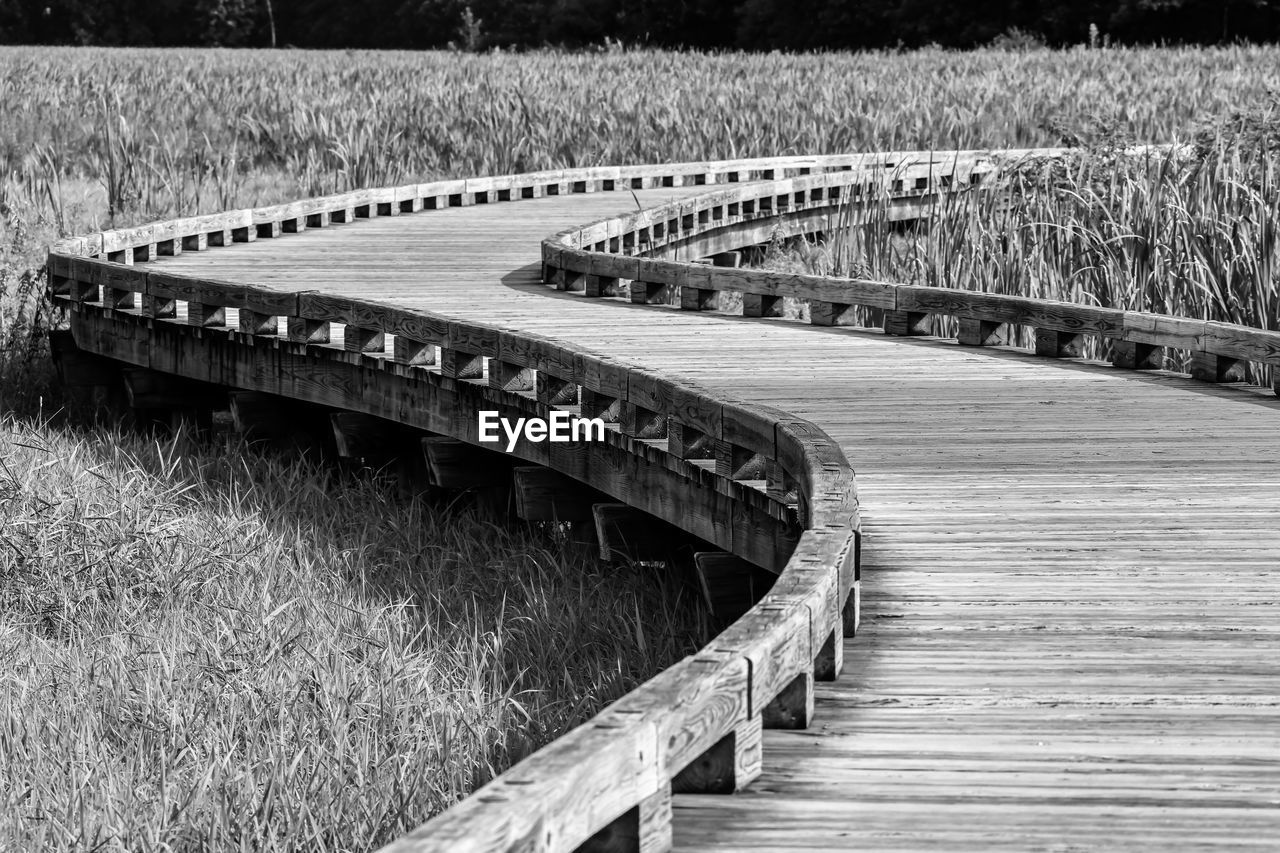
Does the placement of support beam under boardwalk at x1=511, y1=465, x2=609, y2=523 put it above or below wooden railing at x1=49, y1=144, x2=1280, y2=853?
below

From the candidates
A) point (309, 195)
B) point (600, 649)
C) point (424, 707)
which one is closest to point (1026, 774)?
point (424, 707)

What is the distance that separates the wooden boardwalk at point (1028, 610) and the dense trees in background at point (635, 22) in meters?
35.8

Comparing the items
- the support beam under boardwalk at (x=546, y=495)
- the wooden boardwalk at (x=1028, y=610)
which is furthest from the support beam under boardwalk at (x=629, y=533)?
the wooden boardwalk at (x=1028, y=610)

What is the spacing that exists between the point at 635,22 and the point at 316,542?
187 feet

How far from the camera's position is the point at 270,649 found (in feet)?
21.1

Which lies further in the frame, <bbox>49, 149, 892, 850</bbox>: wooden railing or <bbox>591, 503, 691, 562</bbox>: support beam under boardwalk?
<bbox>591, 503, 691, 562</bbox>: support beam under boardwalk

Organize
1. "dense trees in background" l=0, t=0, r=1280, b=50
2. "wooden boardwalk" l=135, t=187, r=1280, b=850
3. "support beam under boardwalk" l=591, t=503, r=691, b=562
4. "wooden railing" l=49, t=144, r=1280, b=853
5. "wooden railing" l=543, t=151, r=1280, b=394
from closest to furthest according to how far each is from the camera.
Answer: "wooden railing" l=49, t=144, r=1280, b=853, "wooden boardwalk" l=135, t=187, r=1280, b=850, "support beam under boardwalk" l=591, t=503, r=691, b=562, "wooden railing" l=543, t=151, r=1280, b=394, "dense trees in background" l=0, t=0, r=1280, b=50

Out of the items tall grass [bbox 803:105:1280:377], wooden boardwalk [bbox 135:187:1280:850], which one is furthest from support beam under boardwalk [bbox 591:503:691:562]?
tall grass [bbox 803:105:1280:377]

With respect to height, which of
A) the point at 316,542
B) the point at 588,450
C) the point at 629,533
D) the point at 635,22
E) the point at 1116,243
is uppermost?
the point at 635,22

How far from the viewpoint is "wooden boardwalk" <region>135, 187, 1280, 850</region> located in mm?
3439

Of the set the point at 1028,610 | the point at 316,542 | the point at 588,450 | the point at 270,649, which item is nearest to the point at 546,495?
→ the point at 588,450

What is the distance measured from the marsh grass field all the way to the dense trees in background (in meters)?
27.1

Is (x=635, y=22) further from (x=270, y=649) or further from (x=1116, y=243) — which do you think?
(x=270, y=649)

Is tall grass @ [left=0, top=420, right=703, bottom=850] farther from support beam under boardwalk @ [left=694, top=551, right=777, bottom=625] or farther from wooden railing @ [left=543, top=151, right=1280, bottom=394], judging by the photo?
wooden railing @ [left=543, top=151, right=1280, bottom=394]
